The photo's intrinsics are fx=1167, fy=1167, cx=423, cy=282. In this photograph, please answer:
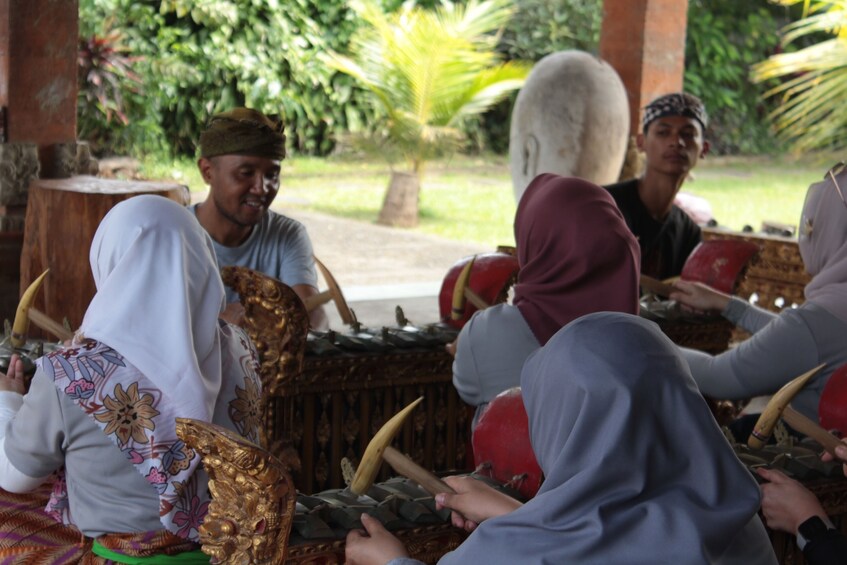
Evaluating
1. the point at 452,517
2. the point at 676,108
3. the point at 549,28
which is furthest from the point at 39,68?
the point at 549,28

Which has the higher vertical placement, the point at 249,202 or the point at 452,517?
the point at 249,202

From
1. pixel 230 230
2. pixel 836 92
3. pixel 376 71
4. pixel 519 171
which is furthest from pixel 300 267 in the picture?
pixel 376 71

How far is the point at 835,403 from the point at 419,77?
30.8 feet

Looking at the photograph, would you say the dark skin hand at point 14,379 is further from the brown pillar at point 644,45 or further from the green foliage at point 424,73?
the green foliage at point 424,73

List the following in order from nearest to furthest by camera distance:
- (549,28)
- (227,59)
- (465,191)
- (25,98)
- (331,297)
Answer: (331,297)
(25,98)
(227,59)
(465,191)
(549,28)

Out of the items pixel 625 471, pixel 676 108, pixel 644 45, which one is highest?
pixel 644 45

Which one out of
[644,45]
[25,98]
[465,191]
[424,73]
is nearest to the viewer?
[25,98]

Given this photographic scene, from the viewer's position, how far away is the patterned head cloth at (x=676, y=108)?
4418 millimetres

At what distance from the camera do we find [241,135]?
3465 millimetres

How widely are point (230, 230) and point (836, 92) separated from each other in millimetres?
6441

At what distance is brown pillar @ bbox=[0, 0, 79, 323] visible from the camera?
498 centimetres

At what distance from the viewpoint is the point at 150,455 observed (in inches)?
82.5

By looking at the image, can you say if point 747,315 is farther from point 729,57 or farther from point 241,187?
point 729,57

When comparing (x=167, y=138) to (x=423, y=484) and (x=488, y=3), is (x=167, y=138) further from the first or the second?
(x=423, y=484)
